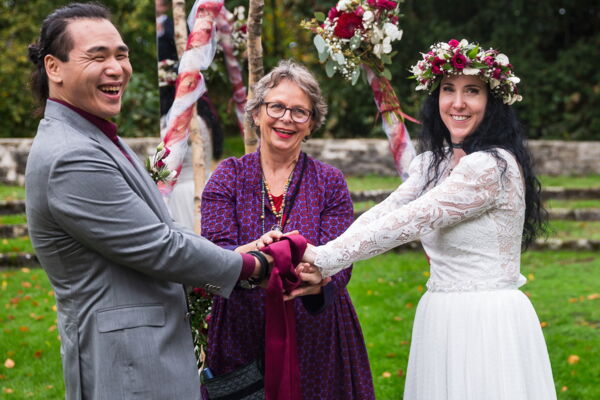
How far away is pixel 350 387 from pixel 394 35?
186cm

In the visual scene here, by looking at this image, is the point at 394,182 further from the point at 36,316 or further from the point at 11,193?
the point at 36,316

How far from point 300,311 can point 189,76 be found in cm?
170

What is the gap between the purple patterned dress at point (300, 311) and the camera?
317 cm

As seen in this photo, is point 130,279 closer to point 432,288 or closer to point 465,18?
point 432,288

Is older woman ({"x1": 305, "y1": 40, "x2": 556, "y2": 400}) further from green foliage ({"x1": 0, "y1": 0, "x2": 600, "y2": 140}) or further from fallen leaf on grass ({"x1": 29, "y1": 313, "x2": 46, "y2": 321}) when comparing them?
green foliage ({"x1": 0, "y1": 0, "x2": 600, "y2": 140})

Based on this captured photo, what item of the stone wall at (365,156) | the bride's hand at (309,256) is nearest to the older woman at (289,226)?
the bride's hand at (309,256)

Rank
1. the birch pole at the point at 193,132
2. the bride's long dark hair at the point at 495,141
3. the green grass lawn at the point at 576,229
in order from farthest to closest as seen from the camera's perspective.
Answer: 1. the green grass lawn at the point at 576,229
2. the birch pole at the point at 193,132
3. the bride's long dark hair at the point at 495,141

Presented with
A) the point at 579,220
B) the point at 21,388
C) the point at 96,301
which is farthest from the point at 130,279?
the point at 579,220

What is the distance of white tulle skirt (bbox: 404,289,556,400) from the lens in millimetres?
2846

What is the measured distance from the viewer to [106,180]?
2.24 metres

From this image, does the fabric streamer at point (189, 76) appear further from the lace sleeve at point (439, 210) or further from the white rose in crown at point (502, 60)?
the white rose in crown at point (502, 60)

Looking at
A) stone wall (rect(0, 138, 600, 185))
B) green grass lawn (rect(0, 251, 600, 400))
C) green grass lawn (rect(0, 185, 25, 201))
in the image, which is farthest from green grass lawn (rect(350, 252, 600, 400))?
green grass lawn (rect(0, 185, 25, 201))

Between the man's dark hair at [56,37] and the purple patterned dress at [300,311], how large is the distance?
3.27 feet

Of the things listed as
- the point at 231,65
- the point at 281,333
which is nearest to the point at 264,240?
the point at 281,333
